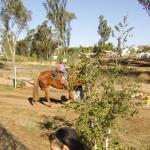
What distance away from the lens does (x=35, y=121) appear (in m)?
14.1

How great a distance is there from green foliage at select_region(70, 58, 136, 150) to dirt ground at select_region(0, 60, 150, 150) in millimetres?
1574

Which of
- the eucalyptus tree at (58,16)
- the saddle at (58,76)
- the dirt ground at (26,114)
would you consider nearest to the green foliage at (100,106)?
the dirt ground at (26,114)

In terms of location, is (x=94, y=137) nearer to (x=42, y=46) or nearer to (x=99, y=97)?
(x=99, y=97)

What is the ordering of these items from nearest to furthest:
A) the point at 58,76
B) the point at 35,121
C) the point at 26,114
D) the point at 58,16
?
the point at 35,121, the point at 26,114, the point at 58,76, the point at 58,16

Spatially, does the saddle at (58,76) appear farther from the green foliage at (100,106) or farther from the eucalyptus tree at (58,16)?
the eucalyptus tree at (58,16)

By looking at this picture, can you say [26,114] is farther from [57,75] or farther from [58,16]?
[58,16]

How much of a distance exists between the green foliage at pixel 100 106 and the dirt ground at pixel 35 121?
1.57m

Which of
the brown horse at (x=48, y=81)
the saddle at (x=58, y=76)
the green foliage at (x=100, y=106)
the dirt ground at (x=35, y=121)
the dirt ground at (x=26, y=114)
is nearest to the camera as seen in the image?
the green foliage at (x=100, y=106)

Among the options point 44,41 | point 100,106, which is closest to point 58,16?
point 44,41

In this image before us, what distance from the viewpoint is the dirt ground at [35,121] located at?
11516 millimetres

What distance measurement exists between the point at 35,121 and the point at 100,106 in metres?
6.53

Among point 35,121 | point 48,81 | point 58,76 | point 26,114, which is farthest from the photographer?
point 48,81

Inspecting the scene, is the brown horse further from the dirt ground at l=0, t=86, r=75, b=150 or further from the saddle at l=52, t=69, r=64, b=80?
the dirt ground at l=0, t=86, r=75, b=150

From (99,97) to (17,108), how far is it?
9036 millimetres
